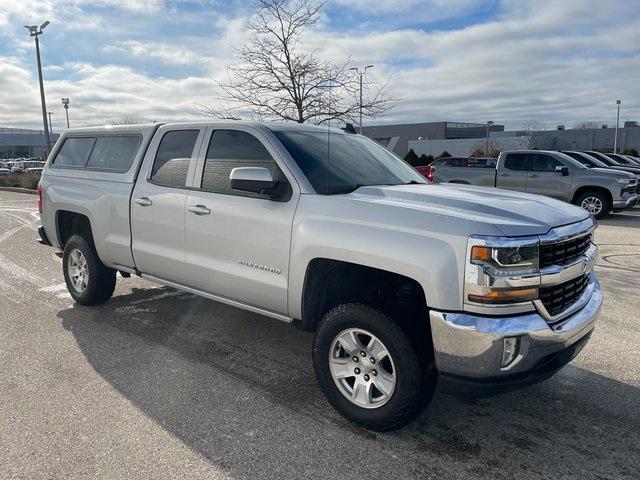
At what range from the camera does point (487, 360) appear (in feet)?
9.23

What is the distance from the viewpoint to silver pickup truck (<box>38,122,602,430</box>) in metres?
2.86

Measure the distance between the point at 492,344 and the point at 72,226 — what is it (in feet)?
16.4

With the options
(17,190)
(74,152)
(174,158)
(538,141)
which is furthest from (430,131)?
→ (174,158)

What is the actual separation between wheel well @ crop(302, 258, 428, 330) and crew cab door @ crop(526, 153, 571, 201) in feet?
38.3

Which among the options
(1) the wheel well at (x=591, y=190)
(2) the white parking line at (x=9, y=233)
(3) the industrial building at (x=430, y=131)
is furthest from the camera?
(3) the industrial building at (x=430, y=131)

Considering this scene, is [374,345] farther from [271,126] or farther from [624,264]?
[624,264]

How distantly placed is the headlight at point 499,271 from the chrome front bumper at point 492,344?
115 millimetres

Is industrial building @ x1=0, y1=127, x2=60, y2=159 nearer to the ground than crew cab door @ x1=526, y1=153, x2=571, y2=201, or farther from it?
farther from it

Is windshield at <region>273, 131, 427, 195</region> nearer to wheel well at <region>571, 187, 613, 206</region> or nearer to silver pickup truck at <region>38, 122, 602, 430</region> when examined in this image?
silver pickup truck at <region>38, 122, 602, 430</region>

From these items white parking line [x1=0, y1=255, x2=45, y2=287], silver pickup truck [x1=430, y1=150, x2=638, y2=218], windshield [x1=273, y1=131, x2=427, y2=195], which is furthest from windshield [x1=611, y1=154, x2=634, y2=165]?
white parking line [x1=0, y1=255, x2=45, y2=287]

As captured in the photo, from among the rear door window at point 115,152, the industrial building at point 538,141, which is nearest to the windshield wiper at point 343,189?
the rear door window at point 115,152

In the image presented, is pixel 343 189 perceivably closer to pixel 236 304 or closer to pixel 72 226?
pixel 236 304

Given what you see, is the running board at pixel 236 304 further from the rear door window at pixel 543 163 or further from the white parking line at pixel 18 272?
the rear door window at pixel 543 163

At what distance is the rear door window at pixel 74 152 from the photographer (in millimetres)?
5777
